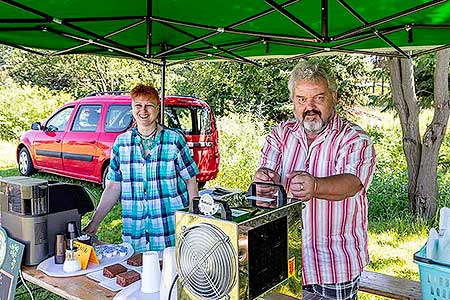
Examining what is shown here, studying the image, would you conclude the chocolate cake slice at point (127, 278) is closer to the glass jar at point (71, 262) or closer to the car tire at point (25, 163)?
the glass jar at point (71, 262)

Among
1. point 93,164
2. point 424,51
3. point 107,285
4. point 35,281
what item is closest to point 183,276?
point 107,285

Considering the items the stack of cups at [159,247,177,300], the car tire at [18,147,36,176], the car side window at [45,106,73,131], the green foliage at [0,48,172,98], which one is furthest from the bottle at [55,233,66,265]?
the green foliage at [0,48,172,98]

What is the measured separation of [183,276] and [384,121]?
36.7 ft

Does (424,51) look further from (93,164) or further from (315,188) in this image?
(93,164)

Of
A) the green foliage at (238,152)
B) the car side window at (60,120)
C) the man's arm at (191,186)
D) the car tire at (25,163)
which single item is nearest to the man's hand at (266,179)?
the man's arm at (191,186)

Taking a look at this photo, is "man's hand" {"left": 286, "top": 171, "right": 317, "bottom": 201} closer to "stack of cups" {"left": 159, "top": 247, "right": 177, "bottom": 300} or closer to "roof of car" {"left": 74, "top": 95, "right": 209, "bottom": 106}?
"stack of cups" {"left": 159, "top": 247, "right": 177, "bottom": 300}

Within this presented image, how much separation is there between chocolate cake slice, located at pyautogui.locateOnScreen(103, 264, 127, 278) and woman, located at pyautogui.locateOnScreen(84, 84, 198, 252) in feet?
2.08

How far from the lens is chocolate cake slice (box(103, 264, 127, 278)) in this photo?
1771mm

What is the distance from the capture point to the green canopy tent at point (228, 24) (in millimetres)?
2174

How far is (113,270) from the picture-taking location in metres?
1.79

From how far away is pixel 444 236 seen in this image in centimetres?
176

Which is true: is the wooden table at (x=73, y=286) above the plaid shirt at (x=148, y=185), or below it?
below

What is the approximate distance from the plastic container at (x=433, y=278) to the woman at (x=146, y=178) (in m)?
1.31

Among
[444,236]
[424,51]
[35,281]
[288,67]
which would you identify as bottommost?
[35,281]
